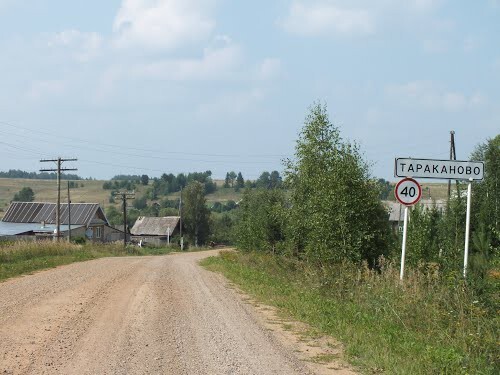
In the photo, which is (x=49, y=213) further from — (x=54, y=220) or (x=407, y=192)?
(x=407, y=192)

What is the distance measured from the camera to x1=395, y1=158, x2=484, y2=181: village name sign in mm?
12352

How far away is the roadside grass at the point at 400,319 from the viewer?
7.62 m

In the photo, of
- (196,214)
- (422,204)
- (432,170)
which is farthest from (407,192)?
(196,214)

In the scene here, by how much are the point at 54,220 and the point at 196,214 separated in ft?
76.2

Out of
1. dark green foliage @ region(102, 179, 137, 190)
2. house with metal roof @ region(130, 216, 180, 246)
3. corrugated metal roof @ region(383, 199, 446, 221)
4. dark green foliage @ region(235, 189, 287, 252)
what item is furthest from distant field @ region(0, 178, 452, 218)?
dark green foliage @ region(235, 189, 287, 252)

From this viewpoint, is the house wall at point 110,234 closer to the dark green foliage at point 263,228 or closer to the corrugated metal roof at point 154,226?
the corrugated metal roof at point 154,226

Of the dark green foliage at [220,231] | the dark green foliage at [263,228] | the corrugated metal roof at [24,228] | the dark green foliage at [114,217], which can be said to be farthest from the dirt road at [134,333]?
the dark green foliage at [114,217]

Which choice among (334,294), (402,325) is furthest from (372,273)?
(402,325)

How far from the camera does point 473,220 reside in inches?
1465

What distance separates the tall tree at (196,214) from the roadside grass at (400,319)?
261 feet

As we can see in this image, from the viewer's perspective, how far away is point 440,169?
12.5 metres

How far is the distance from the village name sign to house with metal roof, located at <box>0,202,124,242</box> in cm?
6238

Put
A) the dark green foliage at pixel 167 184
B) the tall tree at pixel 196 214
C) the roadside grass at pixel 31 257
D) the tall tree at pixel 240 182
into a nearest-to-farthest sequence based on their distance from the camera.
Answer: the roadside grass at pixel 31 257 → the tall tree at pixel 196 214 → the dark green foliage at pixel 167 184 → the tall tree at pixel 240 182

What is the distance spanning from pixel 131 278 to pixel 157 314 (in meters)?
8.29
